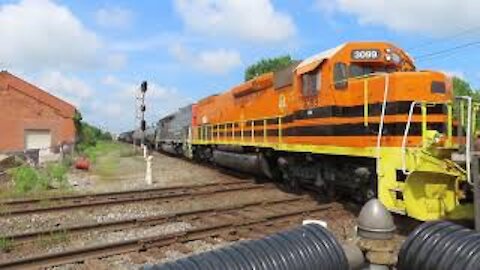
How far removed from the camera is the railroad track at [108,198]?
13882 millimetres

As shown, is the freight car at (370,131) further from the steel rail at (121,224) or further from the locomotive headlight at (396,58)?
the steel rail at (121,224)

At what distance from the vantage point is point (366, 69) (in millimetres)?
12695

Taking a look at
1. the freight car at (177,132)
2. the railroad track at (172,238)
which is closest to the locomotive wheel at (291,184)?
the railroad track at (172,238)

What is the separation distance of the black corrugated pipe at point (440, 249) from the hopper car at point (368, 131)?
3.65 metres

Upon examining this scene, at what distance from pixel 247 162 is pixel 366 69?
738 cm

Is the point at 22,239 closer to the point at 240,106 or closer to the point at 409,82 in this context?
the point at 409,82

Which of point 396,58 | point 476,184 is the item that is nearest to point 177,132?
point 396,58

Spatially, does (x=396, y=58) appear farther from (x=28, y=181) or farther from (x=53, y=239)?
(x=28, y=181)

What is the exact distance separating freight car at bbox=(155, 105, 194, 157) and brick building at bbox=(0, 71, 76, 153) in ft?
21.5

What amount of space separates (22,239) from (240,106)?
11340mm

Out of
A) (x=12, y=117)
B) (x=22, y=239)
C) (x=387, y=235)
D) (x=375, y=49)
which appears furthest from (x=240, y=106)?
(x=12, y=117)

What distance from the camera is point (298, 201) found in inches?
569

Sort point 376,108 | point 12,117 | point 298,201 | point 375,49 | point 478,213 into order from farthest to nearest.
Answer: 1. point 12,117
2. point 298,201
3. point 375,49
4. point 376,108
5. point 478,213

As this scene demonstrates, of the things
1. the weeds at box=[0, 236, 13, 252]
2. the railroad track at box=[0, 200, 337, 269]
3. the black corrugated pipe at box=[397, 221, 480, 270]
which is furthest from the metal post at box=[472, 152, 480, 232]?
the weeds at box=[0, 236, 13, 252]
